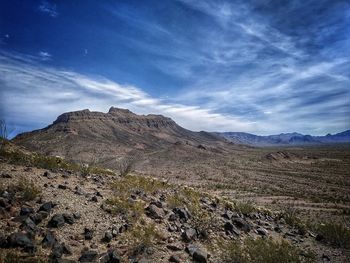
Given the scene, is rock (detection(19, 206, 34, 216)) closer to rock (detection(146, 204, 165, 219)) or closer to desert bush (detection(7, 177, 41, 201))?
desert bush (detection(7, 177, 41, 201))

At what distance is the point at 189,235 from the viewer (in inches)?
394

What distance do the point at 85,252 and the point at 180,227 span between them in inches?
147

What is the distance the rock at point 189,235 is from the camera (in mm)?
9891

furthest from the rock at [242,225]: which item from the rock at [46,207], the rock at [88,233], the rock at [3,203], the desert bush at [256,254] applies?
the rock at [3,203]

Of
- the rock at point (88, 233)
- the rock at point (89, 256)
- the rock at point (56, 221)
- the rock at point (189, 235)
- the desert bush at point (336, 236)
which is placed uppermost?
the rock at point (56, 221)

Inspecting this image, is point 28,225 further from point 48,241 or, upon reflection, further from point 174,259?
point 174,259

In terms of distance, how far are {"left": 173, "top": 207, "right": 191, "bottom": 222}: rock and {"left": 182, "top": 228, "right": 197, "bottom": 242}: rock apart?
1.23 m

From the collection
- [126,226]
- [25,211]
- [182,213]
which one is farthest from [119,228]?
[182,213]

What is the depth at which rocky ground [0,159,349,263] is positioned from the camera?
809 centimetres

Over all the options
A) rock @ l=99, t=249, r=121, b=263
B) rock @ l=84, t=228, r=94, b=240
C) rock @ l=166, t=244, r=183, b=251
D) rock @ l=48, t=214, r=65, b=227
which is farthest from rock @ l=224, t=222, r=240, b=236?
rock @ l=48, t=214, r=65, b=227

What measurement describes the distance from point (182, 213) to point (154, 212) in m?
1.28

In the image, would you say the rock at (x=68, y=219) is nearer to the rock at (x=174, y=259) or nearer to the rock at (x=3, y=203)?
the rock at (x=3, y=203)

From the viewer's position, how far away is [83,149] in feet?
282

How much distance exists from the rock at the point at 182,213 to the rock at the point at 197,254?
7.91ft
